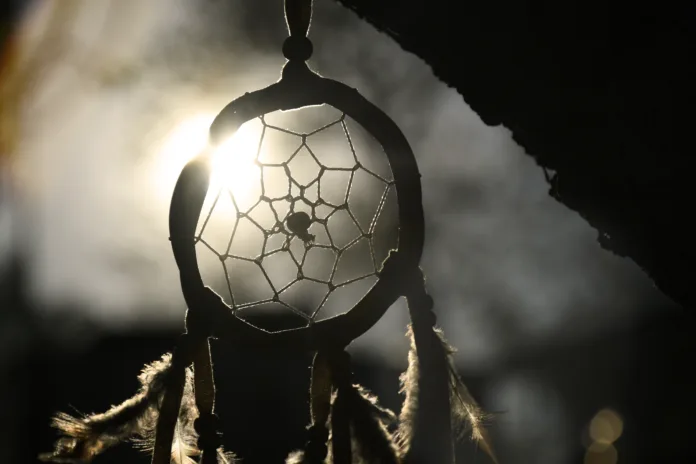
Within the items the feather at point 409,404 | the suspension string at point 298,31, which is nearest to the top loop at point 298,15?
the suspension string at point 298,31

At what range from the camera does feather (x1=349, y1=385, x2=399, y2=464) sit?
1.27 m

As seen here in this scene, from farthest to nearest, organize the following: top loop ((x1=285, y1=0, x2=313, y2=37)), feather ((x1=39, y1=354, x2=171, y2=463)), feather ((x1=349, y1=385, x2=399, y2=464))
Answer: top loop ((x1=285, y1=0, x2=313, y2=37)) → feather ((x1=39, y1=354, x2=171, y2=463)) → feather ((x1=349, y1=385, x2=399, y2=464))

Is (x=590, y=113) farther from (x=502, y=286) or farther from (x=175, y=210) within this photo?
(x=502, y=286)

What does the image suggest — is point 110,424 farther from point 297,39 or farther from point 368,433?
point 297,39

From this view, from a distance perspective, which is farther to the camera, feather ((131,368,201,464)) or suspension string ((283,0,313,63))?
suspension string ((283,0,313,63))

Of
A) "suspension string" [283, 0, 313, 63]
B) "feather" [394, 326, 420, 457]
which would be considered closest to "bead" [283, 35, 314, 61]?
"suspension string" [283, 0, 313, 63]

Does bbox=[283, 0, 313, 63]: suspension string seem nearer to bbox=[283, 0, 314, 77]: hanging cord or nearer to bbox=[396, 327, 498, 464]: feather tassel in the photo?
bbox=[283, 0, 314, 77]: hanging cord

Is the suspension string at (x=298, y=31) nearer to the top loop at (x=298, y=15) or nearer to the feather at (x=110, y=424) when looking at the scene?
the top loop at (x=298, y=15)

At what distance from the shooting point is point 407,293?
1511 millimetres

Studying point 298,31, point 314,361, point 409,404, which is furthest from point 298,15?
point 409,404

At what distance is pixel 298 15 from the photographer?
5.39 feet

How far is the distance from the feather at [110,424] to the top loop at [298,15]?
2.79 ft

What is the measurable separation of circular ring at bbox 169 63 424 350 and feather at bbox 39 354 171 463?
0.18 m

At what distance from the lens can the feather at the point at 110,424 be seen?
1428mm
